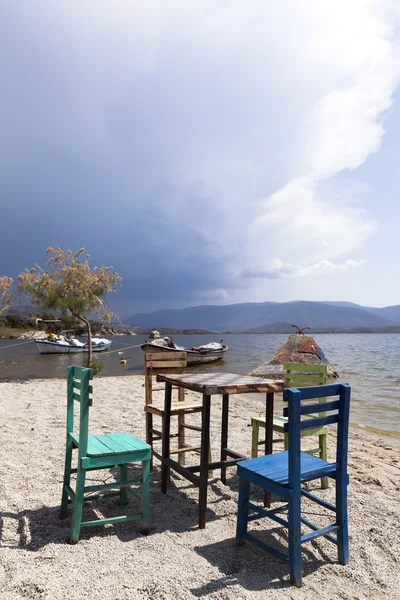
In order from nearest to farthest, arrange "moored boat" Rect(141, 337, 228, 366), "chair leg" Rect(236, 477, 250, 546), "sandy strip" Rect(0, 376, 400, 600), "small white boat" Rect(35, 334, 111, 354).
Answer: "sandy strip" Rect(0, 376, 400, 600), "chair leg" Rect(236, 477, 250, 546), "moored boat" Rect(141, 337, 228, 366), "small white boat" Rect(35, 334, 111, 354)

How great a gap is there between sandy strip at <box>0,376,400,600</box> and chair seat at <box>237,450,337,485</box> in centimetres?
61

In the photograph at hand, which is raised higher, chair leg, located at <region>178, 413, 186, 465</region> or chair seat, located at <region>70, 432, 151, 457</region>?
chair seat, located at <region>70, 432, 151, 457</region>

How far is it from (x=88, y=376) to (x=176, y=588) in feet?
4.84

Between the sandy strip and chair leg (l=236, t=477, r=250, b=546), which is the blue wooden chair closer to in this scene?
chair leg (l=236, t=477, r=250, b=546)

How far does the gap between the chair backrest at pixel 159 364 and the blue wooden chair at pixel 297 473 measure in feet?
6.31

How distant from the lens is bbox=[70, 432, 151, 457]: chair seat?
9.78 feet

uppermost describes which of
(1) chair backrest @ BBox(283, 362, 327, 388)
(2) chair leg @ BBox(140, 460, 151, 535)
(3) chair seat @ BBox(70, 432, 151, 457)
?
(1) chair backrest @ BBox(283, 362, 327, 388)

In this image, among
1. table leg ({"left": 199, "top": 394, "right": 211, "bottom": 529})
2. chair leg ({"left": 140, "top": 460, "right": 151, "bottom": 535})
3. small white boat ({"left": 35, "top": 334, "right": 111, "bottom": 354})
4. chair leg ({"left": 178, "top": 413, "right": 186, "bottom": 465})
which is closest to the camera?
chair leg ({"left": 140, "top": 460, "right": 151, "bottom": 535})

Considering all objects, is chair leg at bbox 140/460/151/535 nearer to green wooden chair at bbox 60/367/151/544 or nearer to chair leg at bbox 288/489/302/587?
green wooden chair at bbox 60/367/151/544

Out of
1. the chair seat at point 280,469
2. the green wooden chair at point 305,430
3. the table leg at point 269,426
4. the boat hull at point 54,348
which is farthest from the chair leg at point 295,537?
the boat hull at point 54,348

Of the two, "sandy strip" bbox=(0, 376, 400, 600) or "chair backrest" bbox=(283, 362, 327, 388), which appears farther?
"chair backrest" bbox=(283, 362, 327, 388)

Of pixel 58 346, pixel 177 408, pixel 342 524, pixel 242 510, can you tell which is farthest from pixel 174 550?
pixel 58 346

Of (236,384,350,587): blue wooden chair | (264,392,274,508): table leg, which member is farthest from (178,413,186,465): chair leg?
(236,384,350,587): blue wooden chair

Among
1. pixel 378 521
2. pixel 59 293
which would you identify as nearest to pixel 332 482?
pixel 378 521
